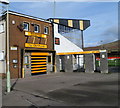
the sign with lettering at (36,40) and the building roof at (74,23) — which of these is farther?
the building roof at (74,23)

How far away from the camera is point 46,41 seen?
19.3 metres

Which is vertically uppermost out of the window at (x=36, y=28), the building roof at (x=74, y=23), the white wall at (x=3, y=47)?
the building roof at (x=74, y=23)

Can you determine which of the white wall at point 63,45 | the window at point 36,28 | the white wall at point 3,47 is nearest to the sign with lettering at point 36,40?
the window at point 36,28

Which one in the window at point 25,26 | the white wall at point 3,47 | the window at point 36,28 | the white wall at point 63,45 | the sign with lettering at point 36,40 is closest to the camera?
the white wall at point 3,47

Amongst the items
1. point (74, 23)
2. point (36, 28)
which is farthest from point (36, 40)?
Answer: point (74, 23)

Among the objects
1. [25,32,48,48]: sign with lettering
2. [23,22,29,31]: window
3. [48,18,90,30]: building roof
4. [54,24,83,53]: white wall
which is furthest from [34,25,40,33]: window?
[48,18,90,30]: building roof

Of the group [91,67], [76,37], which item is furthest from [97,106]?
[76,37]

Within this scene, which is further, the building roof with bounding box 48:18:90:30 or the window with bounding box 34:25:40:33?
the building roof with bounding box 48:18:90:30

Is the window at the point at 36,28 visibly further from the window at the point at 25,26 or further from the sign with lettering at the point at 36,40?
the window at the point at 25,26

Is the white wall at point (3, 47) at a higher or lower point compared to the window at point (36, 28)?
lower

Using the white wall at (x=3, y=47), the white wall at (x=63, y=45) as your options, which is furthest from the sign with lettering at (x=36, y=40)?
the white wall at (x=63, y=45)

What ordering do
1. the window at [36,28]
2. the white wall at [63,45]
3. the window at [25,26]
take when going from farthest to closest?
the white wall at [63,45] → the window at [36,28] → the window at [25,26]

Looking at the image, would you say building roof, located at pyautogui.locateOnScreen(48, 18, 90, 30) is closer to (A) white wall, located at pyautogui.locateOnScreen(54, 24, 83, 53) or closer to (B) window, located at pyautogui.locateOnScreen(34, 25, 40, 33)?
(A) white wall, located at pyautogui.locateOnScreen(54, 24, 83, 53)

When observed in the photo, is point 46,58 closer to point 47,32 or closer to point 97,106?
point 47,32
